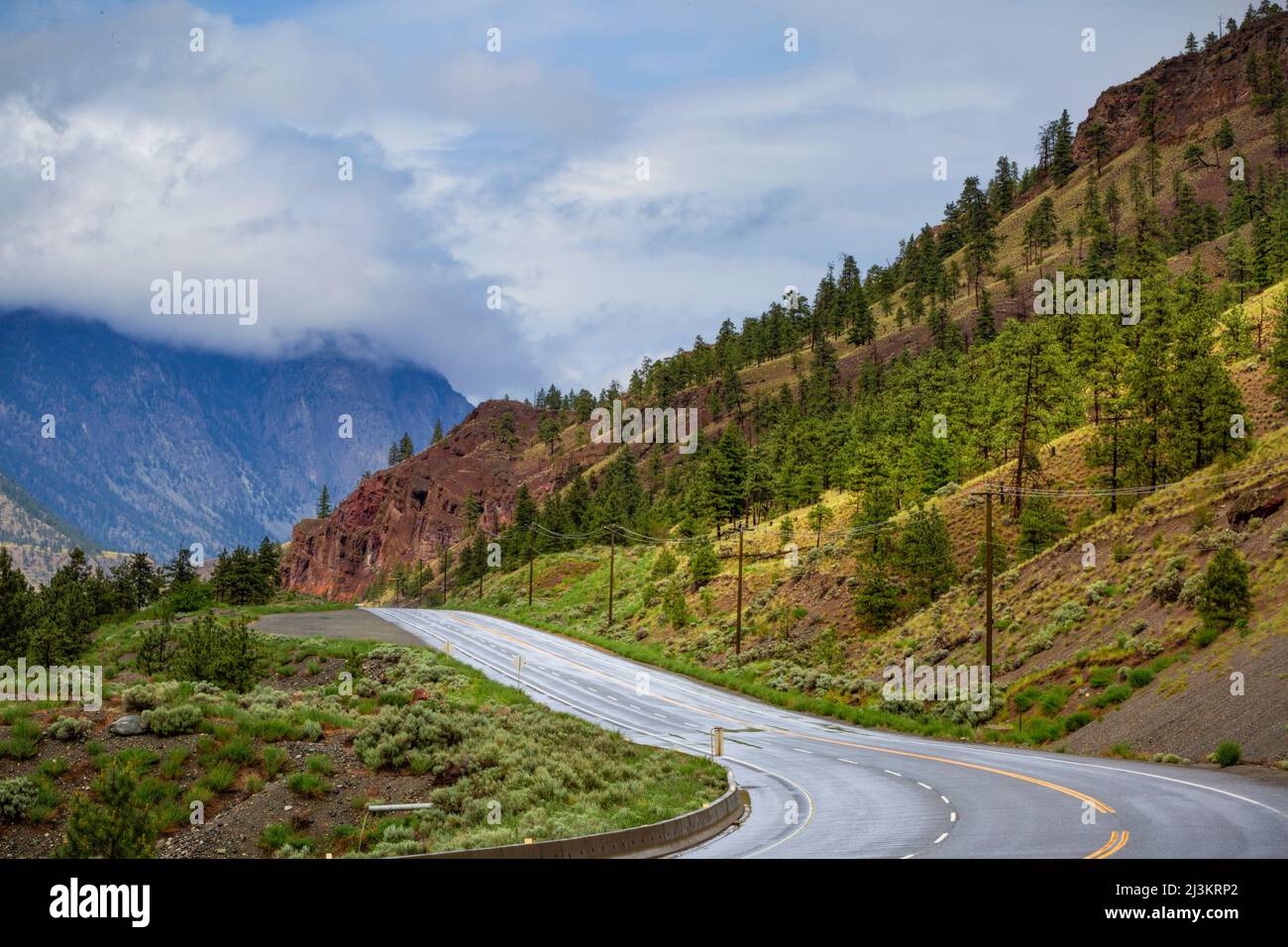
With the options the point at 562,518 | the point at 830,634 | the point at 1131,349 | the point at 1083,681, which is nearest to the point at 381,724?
the point at 1083,681

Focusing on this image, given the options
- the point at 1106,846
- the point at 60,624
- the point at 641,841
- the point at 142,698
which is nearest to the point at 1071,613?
the point at 1106,846

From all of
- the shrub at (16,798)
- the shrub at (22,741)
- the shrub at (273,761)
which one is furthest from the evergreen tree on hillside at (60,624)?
the shrub at (16,798)

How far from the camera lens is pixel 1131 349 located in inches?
2761

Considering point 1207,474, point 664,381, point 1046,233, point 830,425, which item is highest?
point 1046,233

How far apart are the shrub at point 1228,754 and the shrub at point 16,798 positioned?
26.5 metres

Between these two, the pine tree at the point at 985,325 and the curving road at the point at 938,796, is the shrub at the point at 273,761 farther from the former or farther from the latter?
the pine tree at the point at 985,325

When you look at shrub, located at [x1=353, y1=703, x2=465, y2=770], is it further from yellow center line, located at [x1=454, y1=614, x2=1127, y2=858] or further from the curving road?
yellow center line, located at [x1=454, y1=614, x2=1127, y2=858]

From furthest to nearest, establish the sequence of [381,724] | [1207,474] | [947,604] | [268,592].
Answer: [268,592], [947,604], [1207,474], [381,724]

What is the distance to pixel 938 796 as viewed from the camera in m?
22.6

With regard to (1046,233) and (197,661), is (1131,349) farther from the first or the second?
(1046,233)

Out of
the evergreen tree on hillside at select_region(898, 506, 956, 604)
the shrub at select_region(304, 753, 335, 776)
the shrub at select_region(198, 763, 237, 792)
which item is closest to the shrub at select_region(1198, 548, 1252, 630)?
the evergreen tree on hillside at select_region(898, 506, 956, 604)

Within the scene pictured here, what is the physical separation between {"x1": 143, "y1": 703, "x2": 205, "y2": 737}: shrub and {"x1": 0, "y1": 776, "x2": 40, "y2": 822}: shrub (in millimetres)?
3558

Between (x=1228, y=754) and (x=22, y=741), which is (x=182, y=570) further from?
(x=1228, y=754)

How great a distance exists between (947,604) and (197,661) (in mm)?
34643
